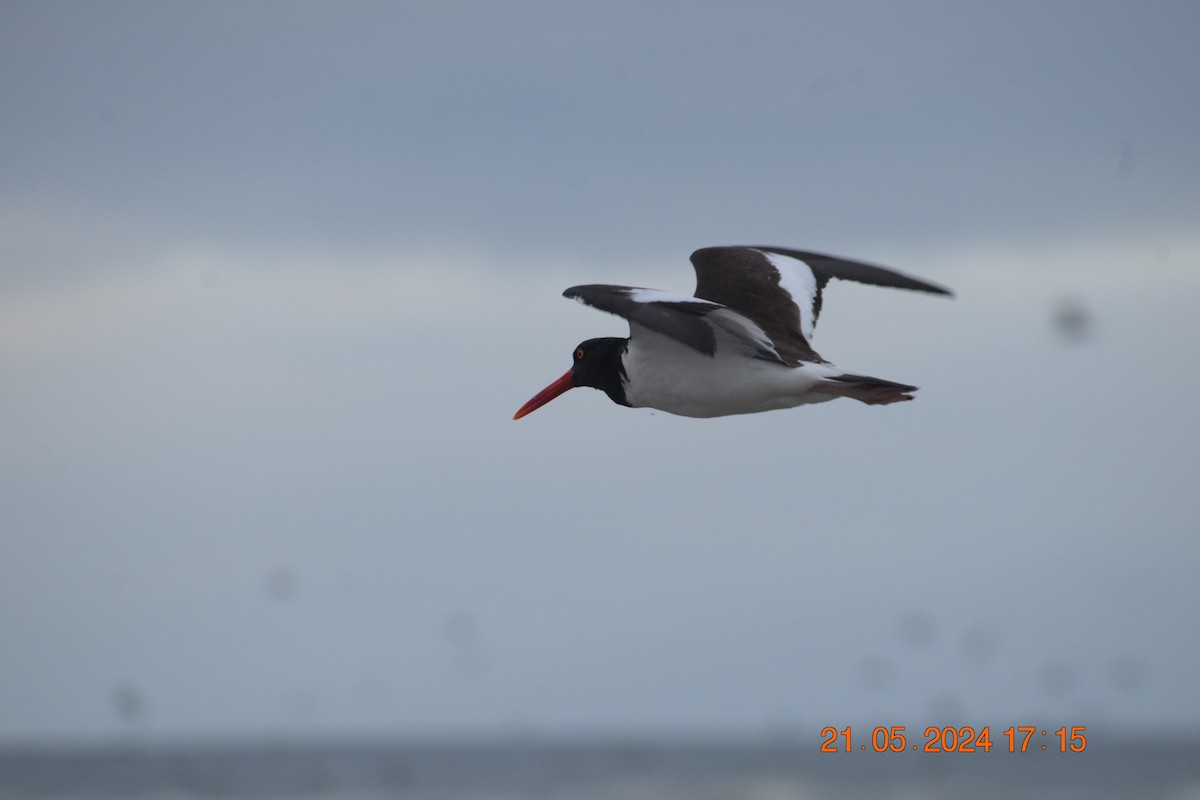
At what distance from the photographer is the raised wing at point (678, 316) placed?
10.6 m

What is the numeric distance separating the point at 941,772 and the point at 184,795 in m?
23.2

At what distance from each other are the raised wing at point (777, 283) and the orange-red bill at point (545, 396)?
1.46 metres

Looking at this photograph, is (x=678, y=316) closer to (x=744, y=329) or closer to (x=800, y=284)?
(x=744, y=329)

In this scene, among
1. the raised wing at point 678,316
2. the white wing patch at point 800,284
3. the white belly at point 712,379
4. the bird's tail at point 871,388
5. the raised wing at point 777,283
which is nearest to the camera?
the raised wing at point 678,316

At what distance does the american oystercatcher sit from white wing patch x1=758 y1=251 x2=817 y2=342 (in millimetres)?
11

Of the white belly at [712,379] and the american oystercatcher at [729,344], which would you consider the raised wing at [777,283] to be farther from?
the white belly at [712,379]

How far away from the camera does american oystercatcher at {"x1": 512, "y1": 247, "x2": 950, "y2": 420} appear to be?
37.7 ft

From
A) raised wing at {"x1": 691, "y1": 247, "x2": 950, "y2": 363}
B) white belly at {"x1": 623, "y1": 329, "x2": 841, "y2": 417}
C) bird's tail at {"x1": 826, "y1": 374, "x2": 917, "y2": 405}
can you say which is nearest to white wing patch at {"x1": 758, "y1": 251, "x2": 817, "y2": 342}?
raised wing at {"x1": 691, "y1": 247, "x2": 950, "y2": 363}

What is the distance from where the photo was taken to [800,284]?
14.2 meters

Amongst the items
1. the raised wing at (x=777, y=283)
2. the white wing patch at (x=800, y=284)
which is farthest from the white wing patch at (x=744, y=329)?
the white wing patch at (x=800, y=284)

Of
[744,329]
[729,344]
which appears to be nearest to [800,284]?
[729,344]

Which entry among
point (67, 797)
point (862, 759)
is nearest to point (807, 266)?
point (67, 797)

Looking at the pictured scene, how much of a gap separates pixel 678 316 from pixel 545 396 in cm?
350

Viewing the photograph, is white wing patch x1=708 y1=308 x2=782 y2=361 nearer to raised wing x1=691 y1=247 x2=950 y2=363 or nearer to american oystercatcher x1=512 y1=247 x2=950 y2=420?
american oystercatcher x1=512 y1=247 x2=950 y2=420
